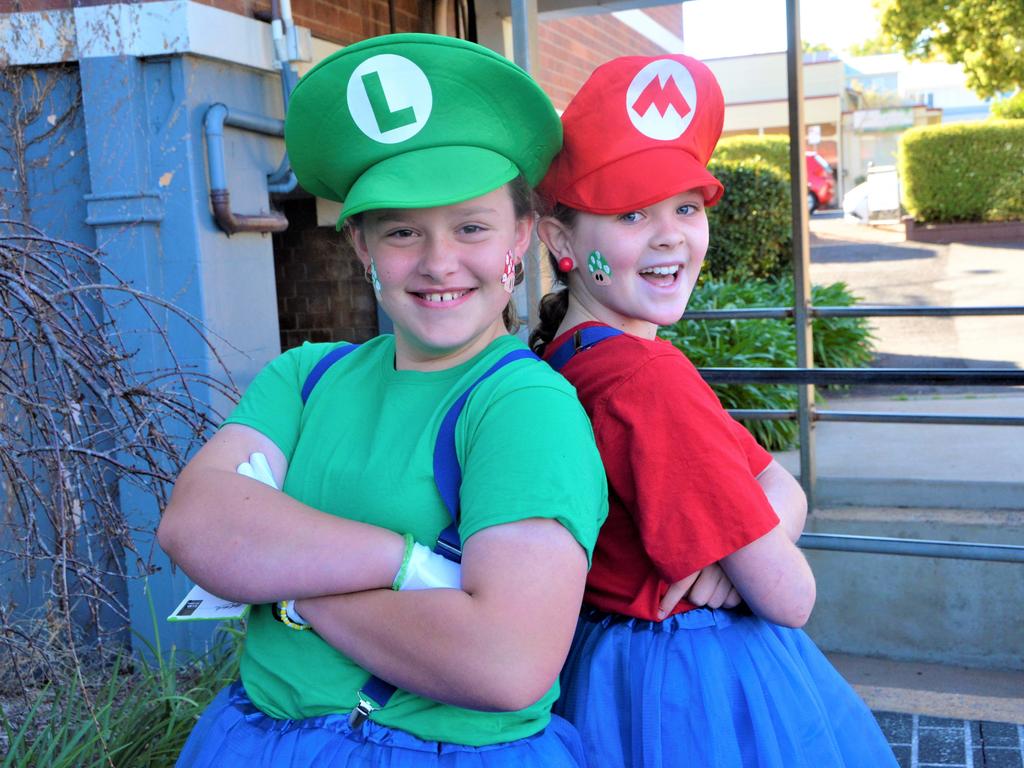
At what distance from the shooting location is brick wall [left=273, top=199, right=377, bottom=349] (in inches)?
267

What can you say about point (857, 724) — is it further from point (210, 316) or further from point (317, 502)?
point (210, 316)

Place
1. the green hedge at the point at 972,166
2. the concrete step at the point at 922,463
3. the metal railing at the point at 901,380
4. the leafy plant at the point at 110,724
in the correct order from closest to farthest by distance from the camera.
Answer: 1. the leafy plant at the point at 110,724
2. the metal railing at the point at 901,380
3. the concrete step at the point at 922,463
4. the green hedge at the point at 972,166

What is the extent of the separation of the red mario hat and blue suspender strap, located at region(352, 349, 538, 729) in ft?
1.26

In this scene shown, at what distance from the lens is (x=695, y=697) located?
1676 mm

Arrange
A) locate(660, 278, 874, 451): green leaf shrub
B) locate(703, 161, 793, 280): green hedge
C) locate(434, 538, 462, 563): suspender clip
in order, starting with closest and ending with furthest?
locate(434, 538, 462, 563): suspender clip, locate(660, 278, 874, 451): green leaf shrub, locate(703, 161, 793, 280): green hedge

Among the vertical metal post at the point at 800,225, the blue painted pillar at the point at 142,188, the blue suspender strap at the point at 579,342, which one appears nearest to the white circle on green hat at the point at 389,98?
the blue suspender strap at the point at 579,342

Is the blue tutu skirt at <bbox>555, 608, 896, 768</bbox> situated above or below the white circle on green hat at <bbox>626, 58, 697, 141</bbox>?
below

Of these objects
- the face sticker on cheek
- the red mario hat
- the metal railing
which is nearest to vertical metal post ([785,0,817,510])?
the metal railing

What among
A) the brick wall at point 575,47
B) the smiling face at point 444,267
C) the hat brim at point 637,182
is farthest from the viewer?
the brick wall at point 575,47

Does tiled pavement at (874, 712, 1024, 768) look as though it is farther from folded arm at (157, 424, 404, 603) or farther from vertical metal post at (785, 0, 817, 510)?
folded arm at (157, 424, 404, 603)

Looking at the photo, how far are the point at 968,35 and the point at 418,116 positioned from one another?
56.9 feet

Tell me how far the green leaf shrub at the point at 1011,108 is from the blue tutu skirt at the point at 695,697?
22.2 metres

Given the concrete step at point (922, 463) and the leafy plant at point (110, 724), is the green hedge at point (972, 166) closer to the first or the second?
the concrete step at point (922, 463)

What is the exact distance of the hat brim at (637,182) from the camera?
5.81 feet
